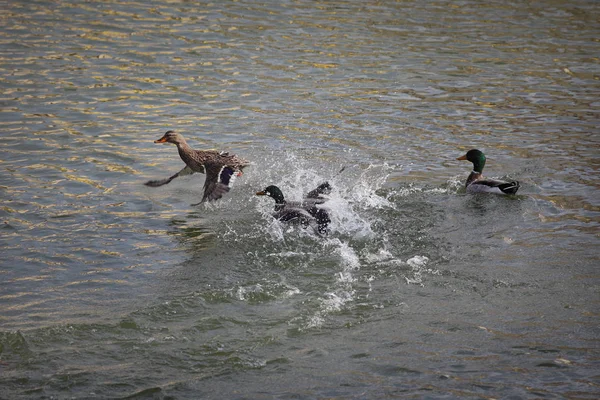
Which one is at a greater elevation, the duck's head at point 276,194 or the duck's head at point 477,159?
the duck's head at point 477,159

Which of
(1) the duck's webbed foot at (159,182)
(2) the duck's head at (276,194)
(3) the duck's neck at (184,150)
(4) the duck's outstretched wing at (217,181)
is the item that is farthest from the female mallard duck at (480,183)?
(1) the duck's webbed foot at (159,182)

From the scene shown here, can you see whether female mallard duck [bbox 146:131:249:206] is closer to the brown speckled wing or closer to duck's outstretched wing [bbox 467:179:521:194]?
the brown speckled wing

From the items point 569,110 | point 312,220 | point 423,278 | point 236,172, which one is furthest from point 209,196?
point 569,110

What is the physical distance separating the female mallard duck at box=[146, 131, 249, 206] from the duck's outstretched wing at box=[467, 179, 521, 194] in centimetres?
277

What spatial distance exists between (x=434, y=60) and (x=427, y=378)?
10.8 m

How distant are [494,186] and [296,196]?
2.32 m

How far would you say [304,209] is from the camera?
886 cm

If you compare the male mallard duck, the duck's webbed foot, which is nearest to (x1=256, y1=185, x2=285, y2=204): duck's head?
the male mallard duck

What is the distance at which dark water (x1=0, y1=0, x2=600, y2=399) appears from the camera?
6.08 m

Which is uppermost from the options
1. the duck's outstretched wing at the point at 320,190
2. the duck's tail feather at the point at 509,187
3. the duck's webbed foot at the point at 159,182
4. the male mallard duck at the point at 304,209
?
the duck's tail feather at the point at 509,187

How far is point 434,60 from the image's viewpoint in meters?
15.8

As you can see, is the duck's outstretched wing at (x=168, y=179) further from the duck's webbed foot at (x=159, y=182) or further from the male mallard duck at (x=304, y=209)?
the male mallard duck at (x=304, y=209)

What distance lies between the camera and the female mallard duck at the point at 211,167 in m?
9.43

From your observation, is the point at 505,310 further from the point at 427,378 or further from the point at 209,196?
the point at 209,196
